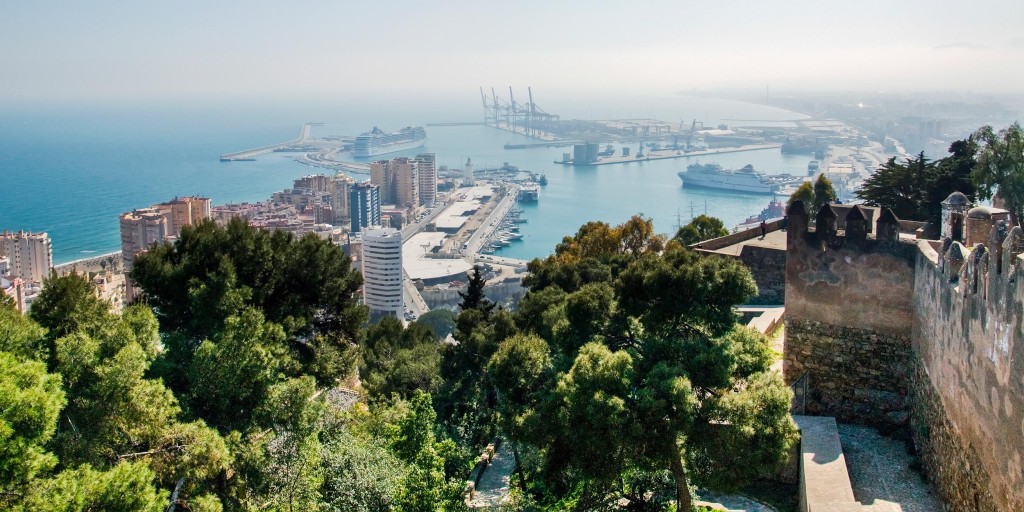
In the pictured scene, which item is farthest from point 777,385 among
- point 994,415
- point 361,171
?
point 361,171

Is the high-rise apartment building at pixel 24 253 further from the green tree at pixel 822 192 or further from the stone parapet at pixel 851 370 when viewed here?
the stone parapet at pixel 851 370

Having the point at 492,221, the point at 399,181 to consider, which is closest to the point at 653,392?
the point at 492,221

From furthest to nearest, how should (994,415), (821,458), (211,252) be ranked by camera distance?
(211,252), (821,458), (994,415)

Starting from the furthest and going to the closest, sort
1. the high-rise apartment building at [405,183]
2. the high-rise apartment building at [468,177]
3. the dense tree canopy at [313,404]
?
the high-rise apartment building at [468,177] → the high-rise apartment building at [405,183] → the dense tree canopy at [313,404]

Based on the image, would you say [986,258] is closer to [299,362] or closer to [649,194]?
[299,362]

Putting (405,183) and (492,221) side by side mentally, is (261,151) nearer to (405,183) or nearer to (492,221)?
(405,183)

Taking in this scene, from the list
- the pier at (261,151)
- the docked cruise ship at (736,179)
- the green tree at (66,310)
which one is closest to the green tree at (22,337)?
the green tree at (66,310)
